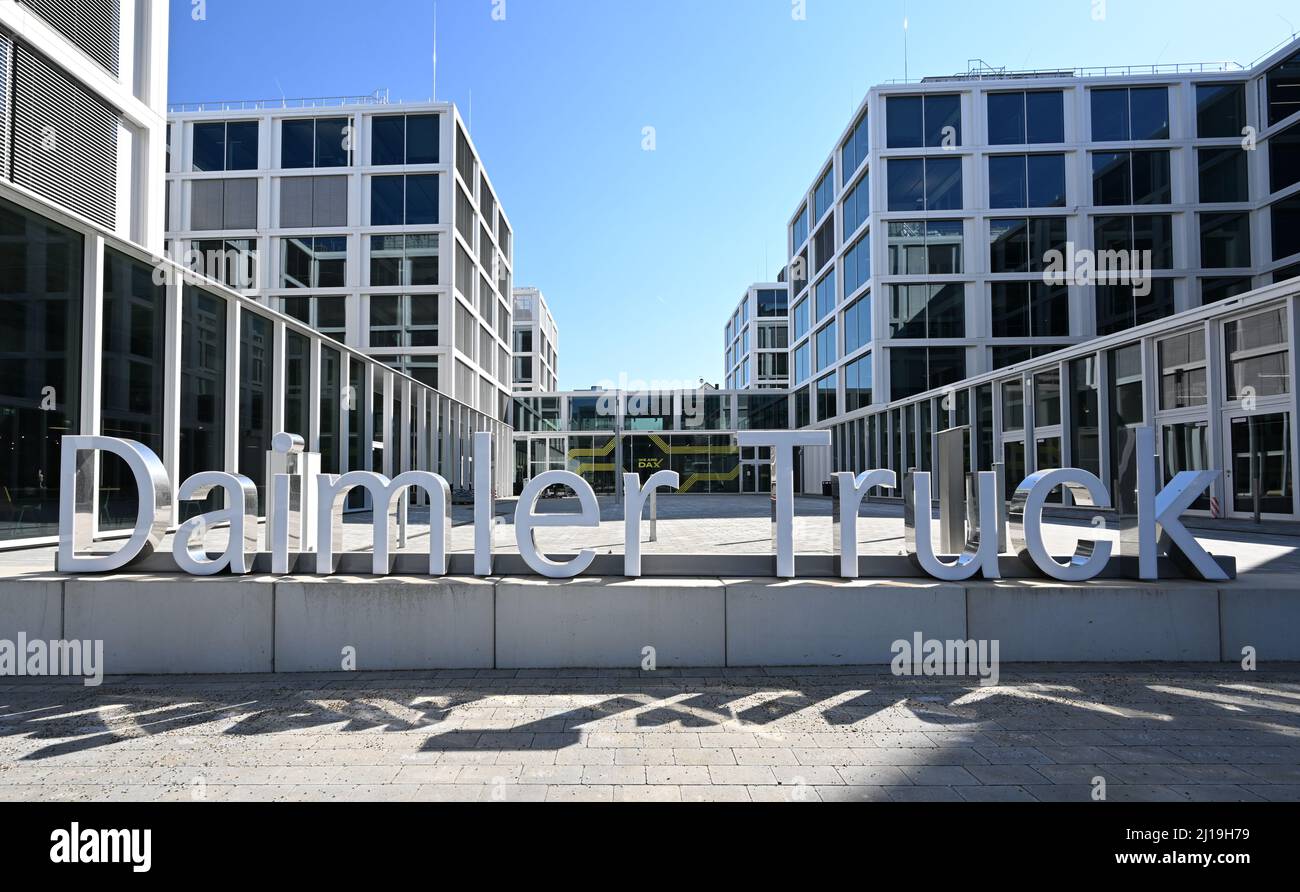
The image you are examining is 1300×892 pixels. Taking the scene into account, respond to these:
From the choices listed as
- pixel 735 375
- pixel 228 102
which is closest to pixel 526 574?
pixel 228 102

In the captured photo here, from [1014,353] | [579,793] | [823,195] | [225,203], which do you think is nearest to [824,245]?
[823,195]

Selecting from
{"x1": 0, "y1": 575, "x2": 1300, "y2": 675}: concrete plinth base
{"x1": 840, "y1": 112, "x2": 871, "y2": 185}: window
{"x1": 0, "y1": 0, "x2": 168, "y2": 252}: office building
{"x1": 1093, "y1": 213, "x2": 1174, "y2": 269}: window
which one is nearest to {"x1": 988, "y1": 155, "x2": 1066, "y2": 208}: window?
{"x1": 1093, "y1": 213, "x2": 1174, "y2": 269}: window

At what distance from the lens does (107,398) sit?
12.8 metres

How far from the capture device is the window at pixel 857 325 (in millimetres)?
41781

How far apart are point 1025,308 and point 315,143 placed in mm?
40886

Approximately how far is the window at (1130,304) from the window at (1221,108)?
836cm

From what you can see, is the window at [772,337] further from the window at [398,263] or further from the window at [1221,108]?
the window at [398,263]

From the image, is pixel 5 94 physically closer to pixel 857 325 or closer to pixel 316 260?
pixel 316 260

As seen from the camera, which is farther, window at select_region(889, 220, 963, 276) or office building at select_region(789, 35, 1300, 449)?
window at select_region(889, 220, 963, 276)

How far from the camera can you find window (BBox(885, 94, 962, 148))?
39.9 m

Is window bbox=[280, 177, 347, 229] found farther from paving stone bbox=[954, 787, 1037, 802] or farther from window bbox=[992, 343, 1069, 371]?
paving stone bbox=[954, 787, 1037, 802]

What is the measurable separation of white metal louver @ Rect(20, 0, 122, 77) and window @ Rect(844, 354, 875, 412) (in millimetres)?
35014

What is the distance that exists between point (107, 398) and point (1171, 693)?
1584 cm

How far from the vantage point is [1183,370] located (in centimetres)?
2081
